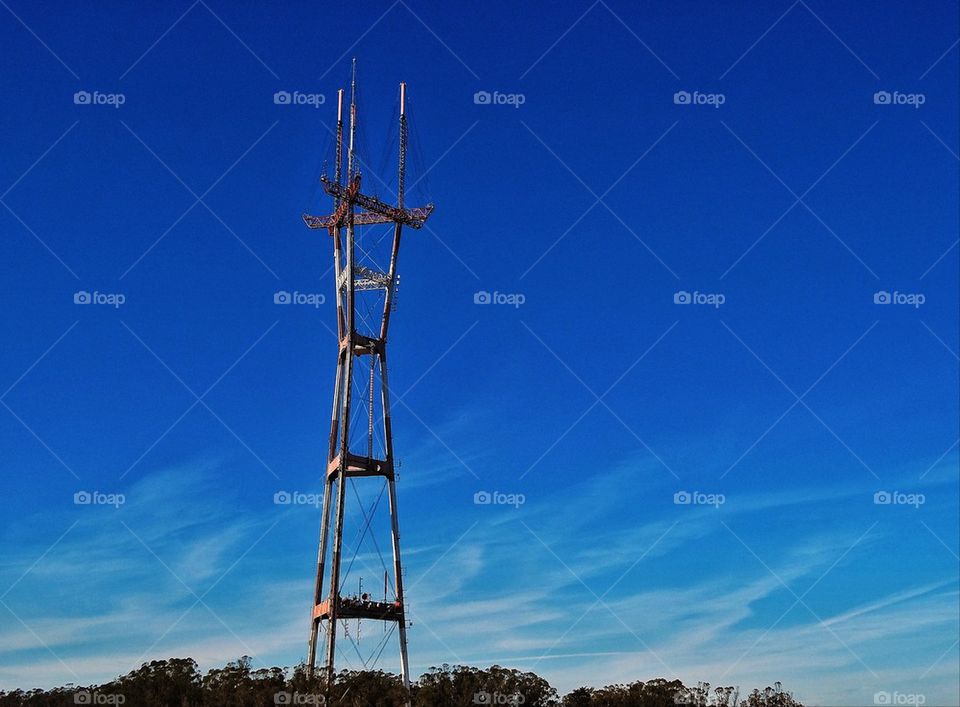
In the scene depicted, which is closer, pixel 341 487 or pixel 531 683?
pixel 341 487

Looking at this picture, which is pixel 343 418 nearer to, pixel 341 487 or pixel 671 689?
pixel 341 487

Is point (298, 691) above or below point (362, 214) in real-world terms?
below

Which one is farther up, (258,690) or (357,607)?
(357,607)

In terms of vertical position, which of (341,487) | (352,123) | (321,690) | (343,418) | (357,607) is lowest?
(321,690)

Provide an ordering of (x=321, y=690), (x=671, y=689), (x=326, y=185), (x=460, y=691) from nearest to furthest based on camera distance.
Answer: (x=321, y=690)
(x=326, y=185)
(x=460, y=691)
(x=671, y=689)

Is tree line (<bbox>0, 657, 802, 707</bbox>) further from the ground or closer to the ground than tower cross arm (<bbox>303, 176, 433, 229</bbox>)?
closer to the ground

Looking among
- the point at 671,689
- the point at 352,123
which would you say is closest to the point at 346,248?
the point at 352,123

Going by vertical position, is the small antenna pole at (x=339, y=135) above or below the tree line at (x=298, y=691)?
above

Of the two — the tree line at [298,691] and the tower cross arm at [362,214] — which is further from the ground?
the tower cross arm at [362,214]

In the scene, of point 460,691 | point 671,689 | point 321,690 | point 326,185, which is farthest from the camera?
point 671,689

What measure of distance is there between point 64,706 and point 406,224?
44.3 metres

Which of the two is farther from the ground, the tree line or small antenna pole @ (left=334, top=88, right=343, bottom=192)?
small antenna pole @ (left=334, top=88, right=343, bottom=192)

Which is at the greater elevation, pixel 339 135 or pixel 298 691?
pixel 339 135

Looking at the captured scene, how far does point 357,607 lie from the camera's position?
7656 cm
